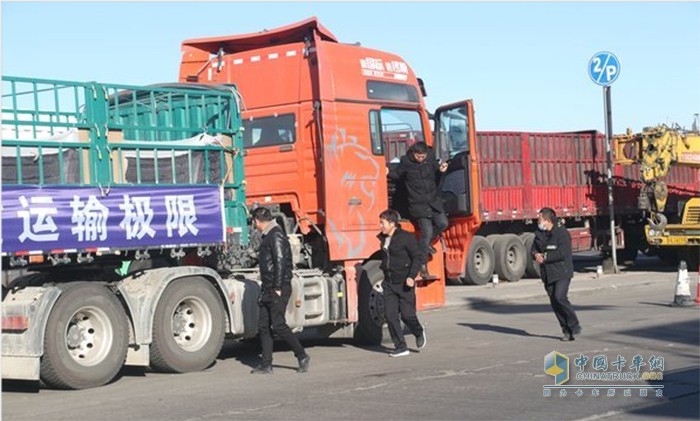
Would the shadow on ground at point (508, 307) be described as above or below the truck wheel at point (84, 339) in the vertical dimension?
below

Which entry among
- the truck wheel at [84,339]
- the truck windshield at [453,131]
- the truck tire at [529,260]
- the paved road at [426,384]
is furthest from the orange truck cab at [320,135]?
the truck tire at [529,260]

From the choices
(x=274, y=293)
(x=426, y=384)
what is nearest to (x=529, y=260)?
(x=274, y=293)

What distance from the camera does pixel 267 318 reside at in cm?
1168

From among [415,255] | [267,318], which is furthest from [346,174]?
[267,318]

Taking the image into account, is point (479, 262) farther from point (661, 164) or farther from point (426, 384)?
point (426, 384)

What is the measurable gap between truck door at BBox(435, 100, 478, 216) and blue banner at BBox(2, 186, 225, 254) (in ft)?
14.5

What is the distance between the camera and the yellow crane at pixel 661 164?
25.0 m

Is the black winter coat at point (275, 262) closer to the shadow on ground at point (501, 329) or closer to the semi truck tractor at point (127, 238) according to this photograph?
the semi truck tractor at point (127, 238)

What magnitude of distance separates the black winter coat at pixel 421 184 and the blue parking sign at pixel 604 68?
37.0 feet

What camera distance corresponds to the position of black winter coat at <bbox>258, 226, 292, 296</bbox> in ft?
38.0

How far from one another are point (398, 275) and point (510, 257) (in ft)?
44.3

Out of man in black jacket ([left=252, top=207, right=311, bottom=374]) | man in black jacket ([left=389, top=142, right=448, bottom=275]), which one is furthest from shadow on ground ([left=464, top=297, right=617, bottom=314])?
man in black jacket ([left=252, top=207, right=311, bottom=374])

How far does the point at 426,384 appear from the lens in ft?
34.1

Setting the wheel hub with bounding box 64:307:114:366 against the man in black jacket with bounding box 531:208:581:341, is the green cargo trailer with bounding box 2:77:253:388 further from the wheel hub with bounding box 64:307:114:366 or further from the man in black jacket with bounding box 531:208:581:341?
the man in black jacket with bounding box 531:208:581:341
